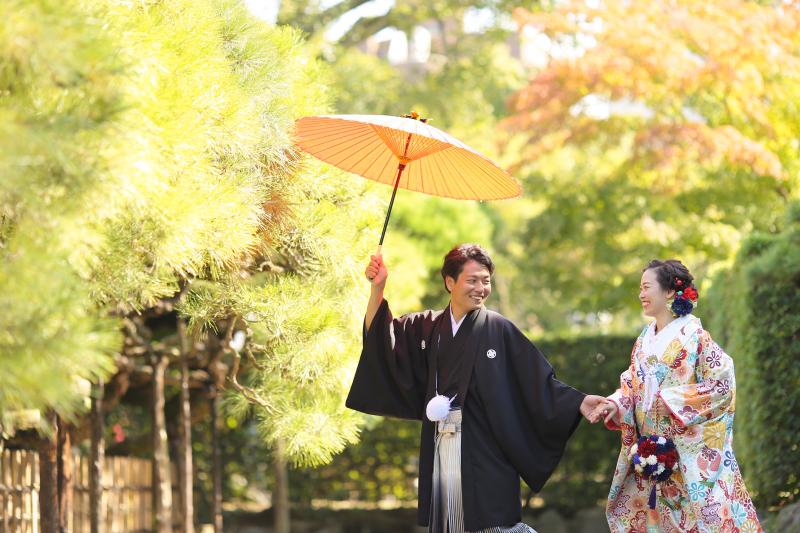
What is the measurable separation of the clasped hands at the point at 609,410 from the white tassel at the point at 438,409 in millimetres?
559

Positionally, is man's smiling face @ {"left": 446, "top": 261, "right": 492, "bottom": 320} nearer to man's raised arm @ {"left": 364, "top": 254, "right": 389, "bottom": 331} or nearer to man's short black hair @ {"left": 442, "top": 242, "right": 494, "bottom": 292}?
man's short black hair @ {"left": 442, "top": 242, "right": 494, "bottom": 292}

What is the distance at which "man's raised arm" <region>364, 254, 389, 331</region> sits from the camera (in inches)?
116

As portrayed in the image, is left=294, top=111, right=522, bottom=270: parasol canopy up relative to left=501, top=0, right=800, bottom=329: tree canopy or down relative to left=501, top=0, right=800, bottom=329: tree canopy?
down

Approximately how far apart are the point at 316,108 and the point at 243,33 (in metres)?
0.53

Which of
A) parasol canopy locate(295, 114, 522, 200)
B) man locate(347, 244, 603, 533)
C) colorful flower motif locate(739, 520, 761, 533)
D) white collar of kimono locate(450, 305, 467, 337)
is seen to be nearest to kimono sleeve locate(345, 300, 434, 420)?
man locate(347, 244, 603, 533)

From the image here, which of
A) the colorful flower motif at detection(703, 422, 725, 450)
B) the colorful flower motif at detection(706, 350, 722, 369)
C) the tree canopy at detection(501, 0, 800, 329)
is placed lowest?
the colorful flower motif at detection(703, 422, 725, 450)

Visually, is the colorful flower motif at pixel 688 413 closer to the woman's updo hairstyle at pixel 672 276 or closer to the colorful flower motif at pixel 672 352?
the colorful flower motif at pixel 672 352

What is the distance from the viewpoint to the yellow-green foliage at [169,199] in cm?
154

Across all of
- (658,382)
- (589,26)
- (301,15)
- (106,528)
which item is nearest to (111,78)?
(658,382)

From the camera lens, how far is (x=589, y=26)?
7.91 metres

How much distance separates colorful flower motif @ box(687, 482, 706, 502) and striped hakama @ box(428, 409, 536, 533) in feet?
2.16

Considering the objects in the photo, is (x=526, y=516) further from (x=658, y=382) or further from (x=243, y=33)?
(x=243, y=33)

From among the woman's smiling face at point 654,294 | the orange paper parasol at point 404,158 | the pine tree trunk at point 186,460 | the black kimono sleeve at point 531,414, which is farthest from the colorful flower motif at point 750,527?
the pine tree trunk at point 186,460

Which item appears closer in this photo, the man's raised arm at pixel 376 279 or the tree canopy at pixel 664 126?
the man's raised arm at pixel 376 279
